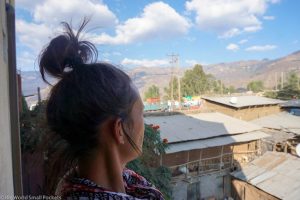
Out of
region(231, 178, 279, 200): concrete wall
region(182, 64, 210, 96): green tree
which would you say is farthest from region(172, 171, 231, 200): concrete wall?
region(182, 64, 210, 96): green tree

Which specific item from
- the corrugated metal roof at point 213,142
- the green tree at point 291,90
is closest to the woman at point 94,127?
the corrugated metal roof at point 213,142

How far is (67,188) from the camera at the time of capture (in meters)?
0.82

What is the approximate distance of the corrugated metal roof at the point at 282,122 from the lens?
15550 millimetres

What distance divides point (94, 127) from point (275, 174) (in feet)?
33.9

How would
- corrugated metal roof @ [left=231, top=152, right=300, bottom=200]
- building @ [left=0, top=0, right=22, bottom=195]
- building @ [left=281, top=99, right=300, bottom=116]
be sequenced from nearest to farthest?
1. building @ [left=0, top=0, right=22, bottom=195]
2. corrugated metal roof @ [left=231, top=152, right=300, bottom=200]
3. building @ [left=281, top=99, right=300, bottom=116]

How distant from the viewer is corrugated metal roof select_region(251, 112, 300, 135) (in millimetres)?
15550

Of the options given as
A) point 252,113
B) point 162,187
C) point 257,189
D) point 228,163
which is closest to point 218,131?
point 228,163

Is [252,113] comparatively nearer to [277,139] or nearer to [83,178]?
[277,139]

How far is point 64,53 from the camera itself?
1015mm

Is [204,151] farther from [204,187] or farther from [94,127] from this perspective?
[94,127]

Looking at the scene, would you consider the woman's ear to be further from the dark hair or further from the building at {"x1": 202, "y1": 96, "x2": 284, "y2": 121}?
the building at {"x1": 202, "y1": 96, "x2": 284, "y2": 121}

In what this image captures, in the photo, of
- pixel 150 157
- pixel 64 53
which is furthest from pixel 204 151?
pixel 64 53

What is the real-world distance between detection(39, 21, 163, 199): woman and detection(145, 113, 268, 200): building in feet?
29.4

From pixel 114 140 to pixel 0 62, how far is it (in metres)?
1.06
